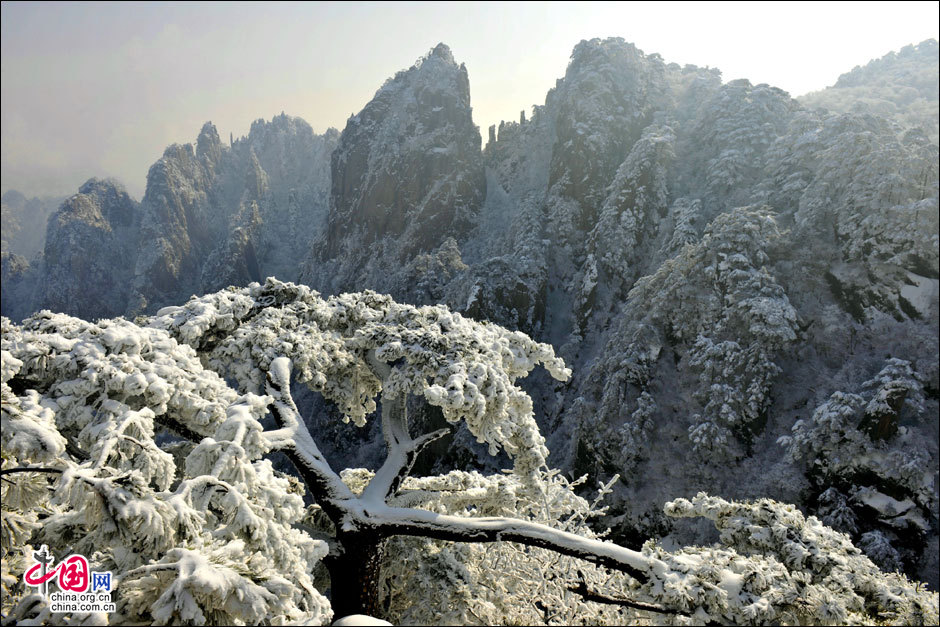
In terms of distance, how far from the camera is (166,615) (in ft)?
9.84

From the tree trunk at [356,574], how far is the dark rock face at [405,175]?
46.4m

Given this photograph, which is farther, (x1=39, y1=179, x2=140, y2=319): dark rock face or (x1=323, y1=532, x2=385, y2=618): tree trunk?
(x1=39, y1=179, x2=140, y2=319): dark rock face

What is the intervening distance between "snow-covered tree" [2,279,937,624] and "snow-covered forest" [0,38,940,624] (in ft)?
0.11

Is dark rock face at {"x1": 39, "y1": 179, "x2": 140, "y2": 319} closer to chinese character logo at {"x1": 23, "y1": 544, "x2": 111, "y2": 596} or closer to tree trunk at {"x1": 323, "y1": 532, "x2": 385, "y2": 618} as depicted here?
tree trunk at {"x1": 323, "y1": 532, "x2": 385, "y2": 618}

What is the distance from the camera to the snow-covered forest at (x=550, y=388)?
4.19 m

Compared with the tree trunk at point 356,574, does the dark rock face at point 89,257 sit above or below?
above

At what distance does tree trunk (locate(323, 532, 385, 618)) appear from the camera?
6051mm

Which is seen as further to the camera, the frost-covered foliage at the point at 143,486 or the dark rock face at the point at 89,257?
the dark rock face at the point at 89,257

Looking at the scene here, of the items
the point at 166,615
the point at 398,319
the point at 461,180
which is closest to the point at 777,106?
the point at 461,180

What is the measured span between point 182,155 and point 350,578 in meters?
113

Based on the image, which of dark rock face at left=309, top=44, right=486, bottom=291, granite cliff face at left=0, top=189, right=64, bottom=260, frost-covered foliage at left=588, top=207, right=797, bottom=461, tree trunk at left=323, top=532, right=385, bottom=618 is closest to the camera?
tree trunk at left=323, top=532, right=385, bottom=618

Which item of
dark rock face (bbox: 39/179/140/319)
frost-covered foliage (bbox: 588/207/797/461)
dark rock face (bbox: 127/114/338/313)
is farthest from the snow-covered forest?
dark rock face (bbox: 39/179/140/319)

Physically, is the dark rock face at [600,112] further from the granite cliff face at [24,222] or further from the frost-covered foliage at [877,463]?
the granite cliff face at [24,222]

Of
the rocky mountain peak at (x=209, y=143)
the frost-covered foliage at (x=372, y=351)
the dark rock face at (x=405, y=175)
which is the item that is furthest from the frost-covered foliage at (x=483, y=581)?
the rocky mountain peak at (x=209, y=143)
